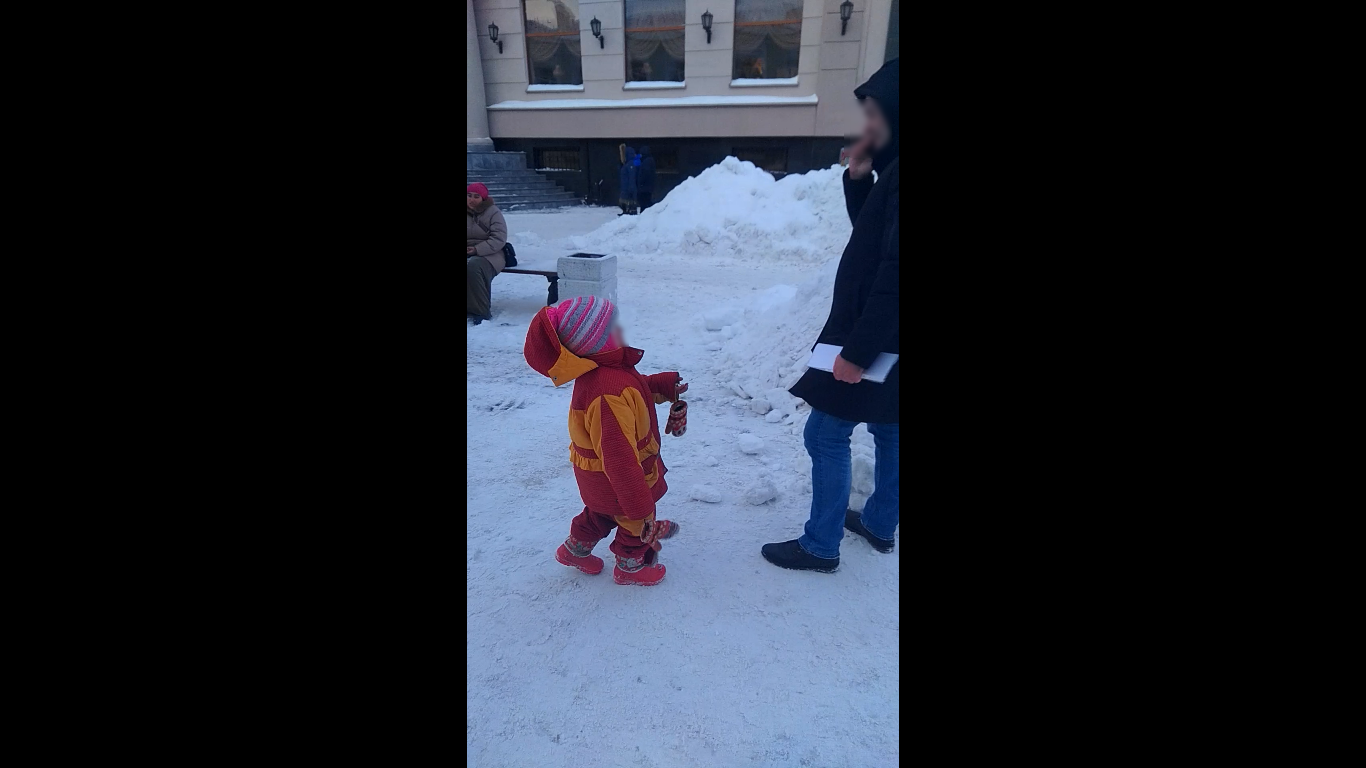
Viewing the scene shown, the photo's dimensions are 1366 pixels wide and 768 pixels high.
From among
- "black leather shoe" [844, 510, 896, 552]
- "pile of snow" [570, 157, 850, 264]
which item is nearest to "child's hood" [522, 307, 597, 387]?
"black leather shoe" [844, 510, 896, 552]

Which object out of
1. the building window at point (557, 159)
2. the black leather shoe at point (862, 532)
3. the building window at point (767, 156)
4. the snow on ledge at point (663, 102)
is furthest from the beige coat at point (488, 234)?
the building window at point (557, 159)

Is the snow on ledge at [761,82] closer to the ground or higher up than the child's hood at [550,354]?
higher up

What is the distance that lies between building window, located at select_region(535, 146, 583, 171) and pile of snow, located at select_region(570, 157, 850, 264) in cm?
538

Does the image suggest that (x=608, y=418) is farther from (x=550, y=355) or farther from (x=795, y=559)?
(x=795, y=559)

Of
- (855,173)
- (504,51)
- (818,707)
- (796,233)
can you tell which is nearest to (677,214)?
(796,233)

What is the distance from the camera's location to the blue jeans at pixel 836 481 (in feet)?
7.56

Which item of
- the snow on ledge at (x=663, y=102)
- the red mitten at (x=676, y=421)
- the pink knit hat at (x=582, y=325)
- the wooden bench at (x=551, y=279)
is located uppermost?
the snow on ledge at (x=663, y=102)

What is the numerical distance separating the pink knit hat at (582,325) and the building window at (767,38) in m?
13.9

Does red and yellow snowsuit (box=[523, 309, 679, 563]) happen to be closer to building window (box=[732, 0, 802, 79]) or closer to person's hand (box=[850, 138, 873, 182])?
person's hand (box=[850, 138, 873, 182])

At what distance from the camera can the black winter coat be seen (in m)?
1.89

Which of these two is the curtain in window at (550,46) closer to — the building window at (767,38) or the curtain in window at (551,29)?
the curtain in window at (551,29)

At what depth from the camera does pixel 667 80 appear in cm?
1479

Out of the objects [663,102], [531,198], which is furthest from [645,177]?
[531,198]

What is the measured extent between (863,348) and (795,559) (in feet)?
3.36
